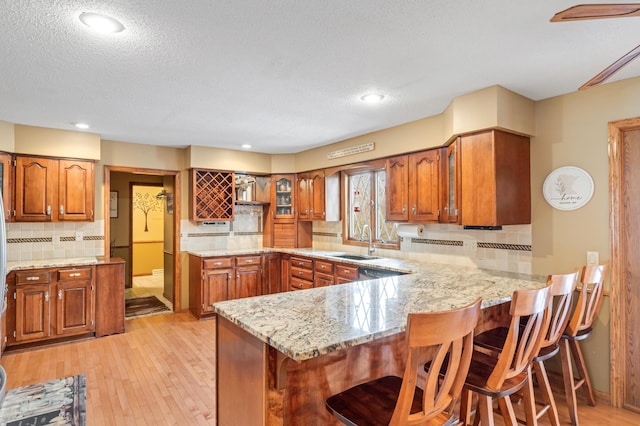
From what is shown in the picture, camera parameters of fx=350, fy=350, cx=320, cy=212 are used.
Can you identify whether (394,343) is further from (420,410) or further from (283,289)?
(283,289)

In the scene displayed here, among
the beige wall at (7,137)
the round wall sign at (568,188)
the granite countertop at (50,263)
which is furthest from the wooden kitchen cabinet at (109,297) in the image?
the round wall sign at (568,188)

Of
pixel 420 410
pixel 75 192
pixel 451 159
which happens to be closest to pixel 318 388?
pixel 420 410

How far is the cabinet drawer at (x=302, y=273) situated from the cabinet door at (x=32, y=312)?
2865 mm

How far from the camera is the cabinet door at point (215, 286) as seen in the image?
4.77 metres

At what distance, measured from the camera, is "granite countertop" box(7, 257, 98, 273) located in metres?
3.68

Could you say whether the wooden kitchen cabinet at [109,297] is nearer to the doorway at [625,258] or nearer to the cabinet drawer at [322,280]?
the cabinet drawer at [322,280]

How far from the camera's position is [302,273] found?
193 inches

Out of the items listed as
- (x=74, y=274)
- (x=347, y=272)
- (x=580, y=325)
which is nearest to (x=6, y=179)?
(x=74, y=274)

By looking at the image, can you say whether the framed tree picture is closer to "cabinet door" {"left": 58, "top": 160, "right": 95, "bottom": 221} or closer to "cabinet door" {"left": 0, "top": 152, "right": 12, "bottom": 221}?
"cabinet door" {"left": 58, "top": 160, "right": 95, "bottom": 221}

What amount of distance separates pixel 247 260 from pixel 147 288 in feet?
9.80

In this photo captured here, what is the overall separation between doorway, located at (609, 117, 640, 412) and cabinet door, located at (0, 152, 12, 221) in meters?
5.67

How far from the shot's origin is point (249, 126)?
13.2 feet

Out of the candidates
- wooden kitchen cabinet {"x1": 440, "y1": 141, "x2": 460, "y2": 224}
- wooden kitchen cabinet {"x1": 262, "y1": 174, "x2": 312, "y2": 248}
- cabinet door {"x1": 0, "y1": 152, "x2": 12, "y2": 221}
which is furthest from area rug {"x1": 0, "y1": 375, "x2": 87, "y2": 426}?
wooden kitchen cabinet {"x1": 262, "y1": 174, "x2": 312, "y2": 248}

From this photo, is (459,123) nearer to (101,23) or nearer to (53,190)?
(101,23)
